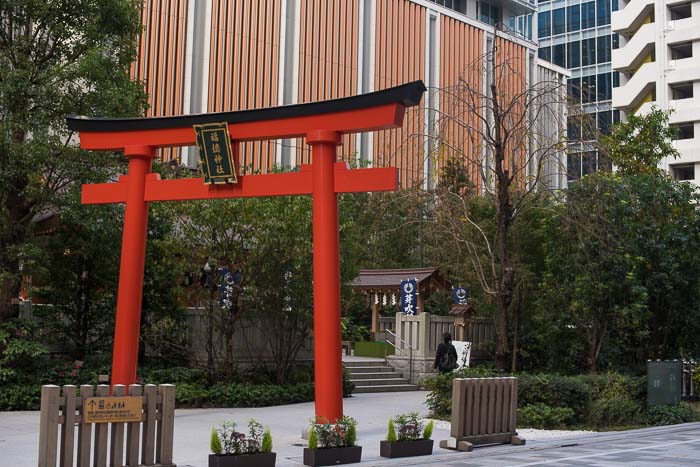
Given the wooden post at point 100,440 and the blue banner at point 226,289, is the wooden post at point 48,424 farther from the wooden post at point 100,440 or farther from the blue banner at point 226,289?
the blue banner at point 226,289

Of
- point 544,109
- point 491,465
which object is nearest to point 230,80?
point 544,109

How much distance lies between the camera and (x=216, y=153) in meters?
15.4

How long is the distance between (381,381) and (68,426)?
1513cm

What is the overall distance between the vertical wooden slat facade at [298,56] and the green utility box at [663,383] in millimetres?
24980

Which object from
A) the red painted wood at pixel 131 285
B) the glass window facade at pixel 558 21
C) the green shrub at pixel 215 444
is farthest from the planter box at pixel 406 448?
the glass window facade at pixel 558 21

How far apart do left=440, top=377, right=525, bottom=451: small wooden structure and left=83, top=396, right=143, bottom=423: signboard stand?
508cm

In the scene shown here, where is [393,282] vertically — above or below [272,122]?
below

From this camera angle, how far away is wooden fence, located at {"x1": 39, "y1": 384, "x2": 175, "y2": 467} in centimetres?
921

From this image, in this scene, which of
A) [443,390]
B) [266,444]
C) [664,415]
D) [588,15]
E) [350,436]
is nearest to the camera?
[266,444]

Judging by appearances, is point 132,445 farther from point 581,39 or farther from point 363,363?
point 581,39

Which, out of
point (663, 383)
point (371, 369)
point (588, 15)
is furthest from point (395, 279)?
point (588, 15)

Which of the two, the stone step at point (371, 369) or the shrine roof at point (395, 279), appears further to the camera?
the shrine roof at point (395, 279)

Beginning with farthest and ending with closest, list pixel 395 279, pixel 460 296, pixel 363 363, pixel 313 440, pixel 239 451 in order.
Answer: pixel 395 279 → pixel 460 296 → pixel 363 363 → pixel 313 440 → pixel 239 451

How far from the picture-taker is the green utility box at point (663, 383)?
18250mm
